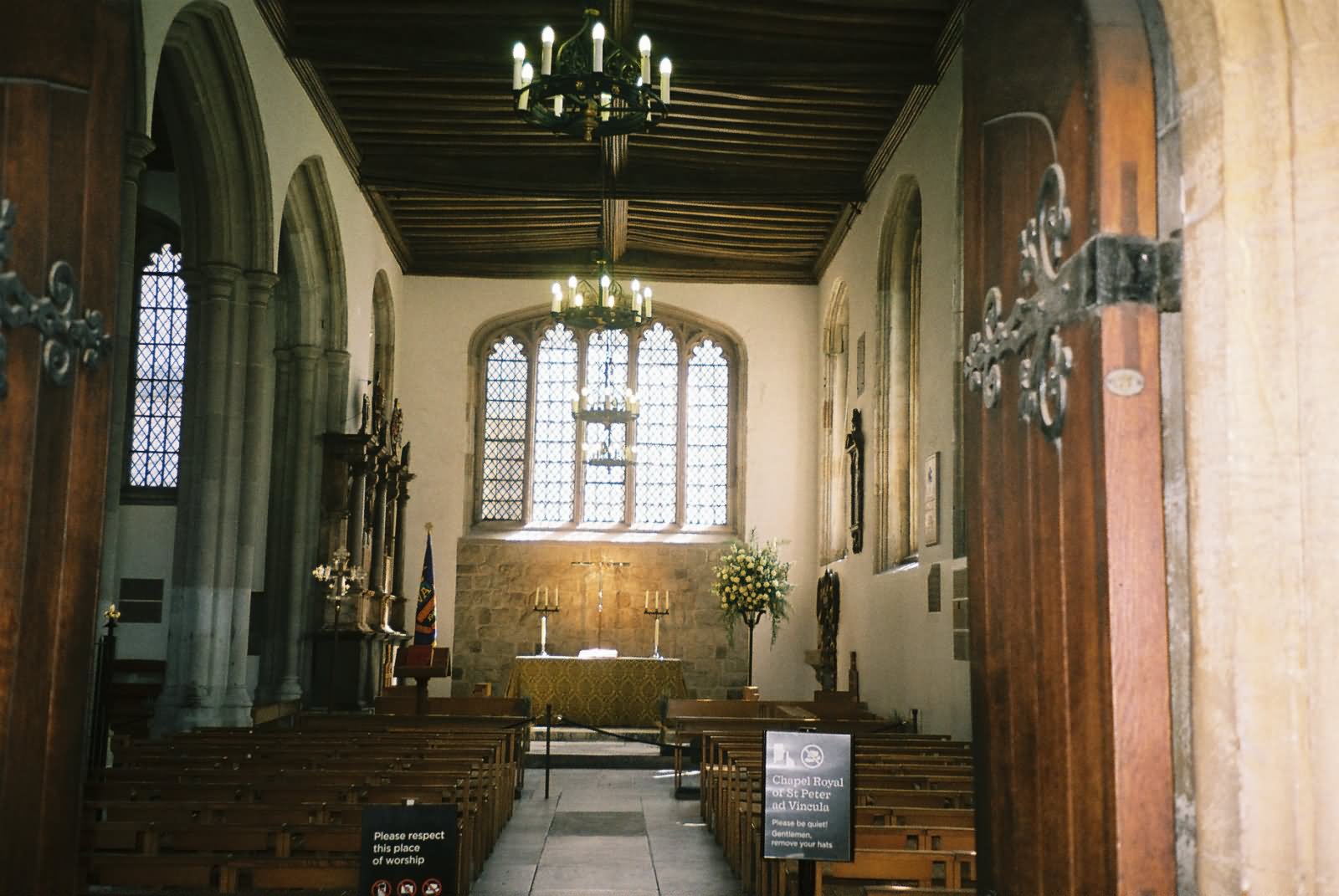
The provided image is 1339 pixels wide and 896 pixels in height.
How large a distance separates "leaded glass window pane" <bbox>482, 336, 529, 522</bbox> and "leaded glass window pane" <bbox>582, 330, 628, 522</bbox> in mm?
842

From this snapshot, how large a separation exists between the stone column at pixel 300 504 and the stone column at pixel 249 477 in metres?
1.56

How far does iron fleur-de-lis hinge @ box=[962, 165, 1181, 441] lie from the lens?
2.21 m

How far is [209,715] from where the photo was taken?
32.0ft

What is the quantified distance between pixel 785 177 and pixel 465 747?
26.6 feet

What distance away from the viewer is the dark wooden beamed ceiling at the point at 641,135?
1050 centimetres

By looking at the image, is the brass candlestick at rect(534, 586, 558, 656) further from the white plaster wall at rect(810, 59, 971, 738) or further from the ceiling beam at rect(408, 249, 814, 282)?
the white plaster wall at rect(810, 59, 971, 738)

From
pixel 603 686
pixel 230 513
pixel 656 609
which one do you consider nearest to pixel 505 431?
pixel 656 609

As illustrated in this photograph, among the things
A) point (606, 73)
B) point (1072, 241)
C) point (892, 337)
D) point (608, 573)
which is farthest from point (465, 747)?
point (608, 573)

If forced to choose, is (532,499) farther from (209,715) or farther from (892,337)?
(209,715)

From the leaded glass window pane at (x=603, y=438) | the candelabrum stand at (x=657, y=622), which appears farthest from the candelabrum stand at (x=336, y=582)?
the leaded glass window pane at (x=603, y=438)

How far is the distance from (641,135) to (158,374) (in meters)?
5.73

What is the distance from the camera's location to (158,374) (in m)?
14.3

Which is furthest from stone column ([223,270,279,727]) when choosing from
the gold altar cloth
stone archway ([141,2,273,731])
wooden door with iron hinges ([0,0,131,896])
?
wooden door with iron hinges ([0,0,131,896])

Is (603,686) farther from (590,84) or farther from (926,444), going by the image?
(590,84)
